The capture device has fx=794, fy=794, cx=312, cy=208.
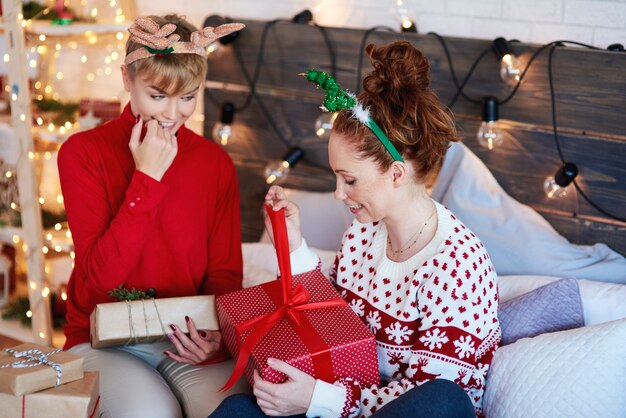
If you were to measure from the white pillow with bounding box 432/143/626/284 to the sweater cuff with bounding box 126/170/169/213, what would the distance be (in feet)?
2.86

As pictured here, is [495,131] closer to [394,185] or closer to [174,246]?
[394,185]

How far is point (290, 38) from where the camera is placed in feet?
8.65

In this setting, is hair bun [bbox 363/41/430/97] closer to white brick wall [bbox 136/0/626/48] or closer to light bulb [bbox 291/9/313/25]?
white brick wall [bbox 136/0/626/48]

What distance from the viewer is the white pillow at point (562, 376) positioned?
5.36 feet

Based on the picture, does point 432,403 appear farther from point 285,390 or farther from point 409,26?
point 409,26

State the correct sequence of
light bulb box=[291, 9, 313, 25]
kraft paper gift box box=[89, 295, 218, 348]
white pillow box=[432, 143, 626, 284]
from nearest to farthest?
kraft paper gift box box=[89, 295, 218, 348]
white pillow box=[432, 143, 626, 284]
light bulb box=[291, 9, 313, 25]

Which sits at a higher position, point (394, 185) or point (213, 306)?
point (394, 185)

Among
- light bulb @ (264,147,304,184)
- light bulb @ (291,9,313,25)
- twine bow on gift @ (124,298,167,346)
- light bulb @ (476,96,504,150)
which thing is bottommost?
twine bow on gift @ (124,298,167,346)

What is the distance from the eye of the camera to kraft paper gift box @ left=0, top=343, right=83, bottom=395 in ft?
4.97

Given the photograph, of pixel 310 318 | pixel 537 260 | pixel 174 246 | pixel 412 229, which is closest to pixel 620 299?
pixel 537 260

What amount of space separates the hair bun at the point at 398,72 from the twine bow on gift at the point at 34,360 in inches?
33.9

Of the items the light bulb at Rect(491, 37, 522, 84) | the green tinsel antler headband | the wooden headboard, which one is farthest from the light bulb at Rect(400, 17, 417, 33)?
the green tinsel antler headband

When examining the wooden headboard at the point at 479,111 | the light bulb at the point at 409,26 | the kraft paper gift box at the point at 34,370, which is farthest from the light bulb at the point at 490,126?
the kraft paper gift box at the point at 34,370

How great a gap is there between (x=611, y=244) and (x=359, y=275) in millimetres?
798
